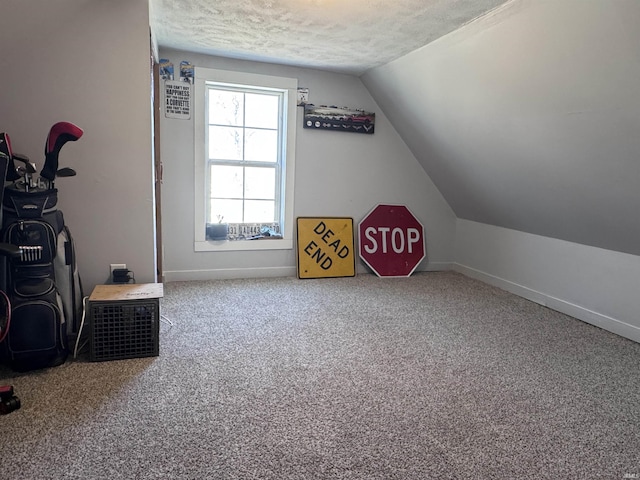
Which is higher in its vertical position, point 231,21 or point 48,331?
point 231,21

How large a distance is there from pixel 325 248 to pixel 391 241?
29.8 inches

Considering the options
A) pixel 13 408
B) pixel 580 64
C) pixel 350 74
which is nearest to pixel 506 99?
pixel 580 64

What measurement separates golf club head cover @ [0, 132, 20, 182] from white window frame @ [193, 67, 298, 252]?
1.77m

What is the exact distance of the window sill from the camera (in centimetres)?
387

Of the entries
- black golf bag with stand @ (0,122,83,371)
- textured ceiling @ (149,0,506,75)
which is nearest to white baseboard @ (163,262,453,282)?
black golf bag with stand @ (0,122,83,371)

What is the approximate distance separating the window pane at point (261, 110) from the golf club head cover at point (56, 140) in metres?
2.07

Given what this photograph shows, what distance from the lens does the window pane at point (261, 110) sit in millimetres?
3951

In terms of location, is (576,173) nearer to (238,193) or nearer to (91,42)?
(238,193)

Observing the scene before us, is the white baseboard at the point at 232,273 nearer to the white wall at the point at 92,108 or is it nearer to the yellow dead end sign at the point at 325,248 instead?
the yellow dead end sign at the point at 325,248

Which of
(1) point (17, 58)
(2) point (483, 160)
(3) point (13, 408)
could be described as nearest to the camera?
(3) point (13, 408)

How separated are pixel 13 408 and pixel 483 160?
11.6ft

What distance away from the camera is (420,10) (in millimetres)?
2410

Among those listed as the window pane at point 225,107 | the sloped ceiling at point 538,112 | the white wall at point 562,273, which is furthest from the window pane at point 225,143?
the white wall at point 562,273

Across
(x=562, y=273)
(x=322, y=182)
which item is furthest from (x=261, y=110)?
(x=562, y=273)
